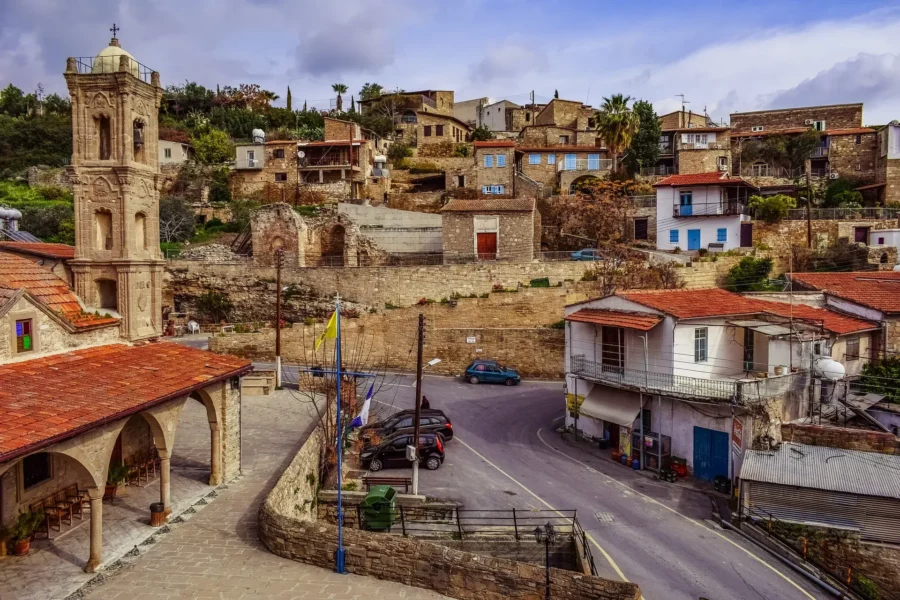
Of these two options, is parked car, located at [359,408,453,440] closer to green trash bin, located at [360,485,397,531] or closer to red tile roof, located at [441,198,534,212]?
green trash bin, located at [360,485,397,531]

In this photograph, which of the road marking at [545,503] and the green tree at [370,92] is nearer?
the road marking at [545,503]

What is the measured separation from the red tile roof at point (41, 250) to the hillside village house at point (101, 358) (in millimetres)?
188

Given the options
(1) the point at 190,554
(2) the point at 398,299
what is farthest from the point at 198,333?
(1) the point at 190,554

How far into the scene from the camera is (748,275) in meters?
39.6

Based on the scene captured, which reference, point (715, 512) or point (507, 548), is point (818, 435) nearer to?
point (715, 512)

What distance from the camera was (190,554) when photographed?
13734mm

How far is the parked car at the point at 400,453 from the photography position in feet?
72.5

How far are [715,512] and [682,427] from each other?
390cm

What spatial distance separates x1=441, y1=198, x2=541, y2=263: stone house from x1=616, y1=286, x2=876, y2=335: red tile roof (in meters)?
17.1

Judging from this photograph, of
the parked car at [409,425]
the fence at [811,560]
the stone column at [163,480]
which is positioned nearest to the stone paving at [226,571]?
the stone column at [163,480]

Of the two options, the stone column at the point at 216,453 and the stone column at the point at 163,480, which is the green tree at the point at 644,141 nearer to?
the stone column at the point at 216,453

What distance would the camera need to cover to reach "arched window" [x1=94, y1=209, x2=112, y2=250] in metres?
19.8

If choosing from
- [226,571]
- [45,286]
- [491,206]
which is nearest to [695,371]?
[226,571]

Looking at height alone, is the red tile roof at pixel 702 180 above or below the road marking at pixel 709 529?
above
